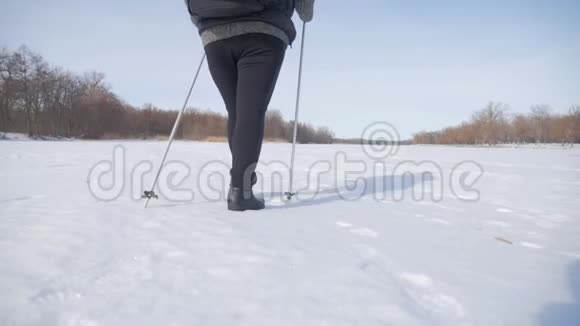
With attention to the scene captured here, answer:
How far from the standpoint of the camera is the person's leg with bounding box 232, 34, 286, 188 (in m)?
0.96

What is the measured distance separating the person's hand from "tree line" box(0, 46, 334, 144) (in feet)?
67.4

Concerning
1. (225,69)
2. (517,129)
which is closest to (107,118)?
(225,69)

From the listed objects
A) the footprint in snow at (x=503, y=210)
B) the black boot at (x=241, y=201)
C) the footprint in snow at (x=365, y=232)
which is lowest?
the footprint in snow at (x=503, y=210)

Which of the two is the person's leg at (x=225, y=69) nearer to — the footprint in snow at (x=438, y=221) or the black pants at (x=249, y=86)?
the black pants at (x=249, y=86)

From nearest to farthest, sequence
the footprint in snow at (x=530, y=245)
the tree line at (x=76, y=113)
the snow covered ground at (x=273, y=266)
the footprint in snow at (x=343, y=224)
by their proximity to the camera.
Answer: the snow covered ground at (x=273, y=266)
the footprint in snow at (x=530, y=245)
the footprint in snow at (x=343, y=224)
the tree line at (x=76, y=113)

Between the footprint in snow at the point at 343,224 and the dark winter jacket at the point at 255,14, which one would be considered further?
the dark winter jacket at the point at 255,14

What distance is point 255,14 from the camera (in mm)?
931

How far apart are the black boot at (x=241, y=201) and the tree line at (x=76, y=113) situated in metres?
20.7

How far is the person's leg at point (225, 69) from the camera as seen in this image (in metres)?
0.99

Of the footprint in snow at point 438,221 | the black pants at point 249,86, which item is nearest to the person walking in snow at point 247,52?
the black pants at point 249,86

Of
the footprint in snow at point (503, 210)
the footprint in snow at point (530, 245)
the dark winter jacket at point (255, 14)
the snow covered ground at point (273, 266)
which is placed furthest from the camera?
the footprint in snow at point (503, 210)

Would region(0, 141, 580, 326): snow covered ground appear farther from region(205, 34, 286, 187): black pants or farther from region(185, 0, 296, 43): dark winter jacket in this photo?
region(185, 0, 296, 43): dark winter jacket

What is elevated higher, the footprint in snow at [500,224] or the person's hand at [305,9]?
the person's hand at [305,9]

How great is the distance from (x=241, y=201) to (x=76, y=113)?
24853 mm
